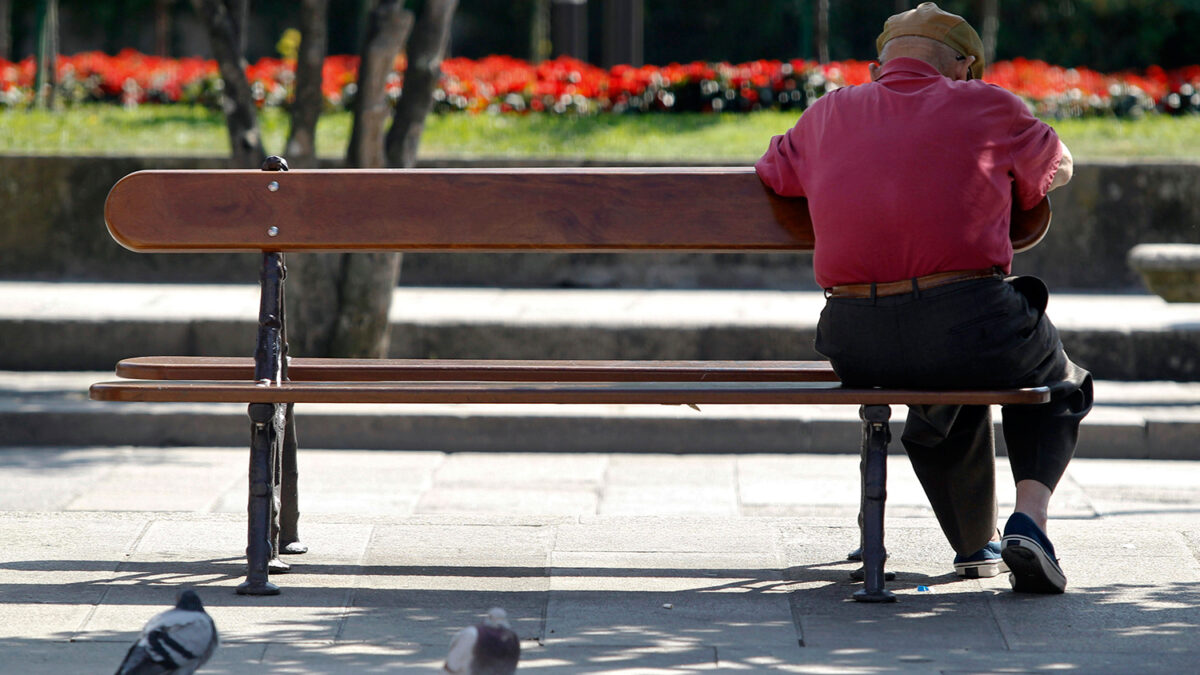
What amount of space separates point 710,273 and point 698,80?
143 inches

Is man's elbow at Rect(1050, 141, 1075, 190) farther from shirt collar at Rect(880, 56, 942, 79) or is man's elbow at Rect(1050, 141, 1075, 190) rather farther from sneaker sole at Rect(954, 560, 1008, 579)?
sneaker sole at Rect(954, 560, 1008, 579)

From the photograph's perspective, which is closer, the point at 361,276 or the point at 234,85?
the point at 361,276

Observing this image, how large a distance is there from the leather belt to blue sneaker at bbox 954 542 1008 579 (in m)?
0.76

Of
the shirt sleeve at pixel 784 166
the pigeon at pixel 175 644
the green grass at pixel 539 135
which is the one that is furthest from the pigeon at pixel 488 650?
the green grass at pixel 539 135

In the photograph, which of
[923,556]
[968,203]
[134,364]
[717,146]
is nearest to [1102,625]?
[923,556]

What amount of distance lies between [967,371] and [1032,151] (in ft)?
1.83

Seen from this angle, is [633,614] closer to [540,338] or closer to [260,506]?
[260,506]

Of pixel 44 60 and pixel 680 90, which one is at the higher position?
pixel 44 60

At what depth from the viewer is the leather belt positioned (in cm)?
371

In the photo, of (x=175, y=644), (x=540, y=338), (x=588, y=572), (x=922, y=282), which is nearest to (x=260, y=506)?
(x=588, y=572)

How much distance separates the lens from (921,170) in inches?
144

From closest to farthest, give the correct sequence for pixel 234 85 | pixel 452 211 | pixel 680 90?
pixel 452 211 → pixel 234 85 → pixel 680 90

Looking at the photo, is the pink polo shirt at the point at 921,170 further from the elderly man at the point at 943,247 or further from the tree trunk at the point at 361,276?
the tree trunk at the point at 361,276

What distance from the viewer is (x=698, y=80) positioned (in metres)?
13.2
